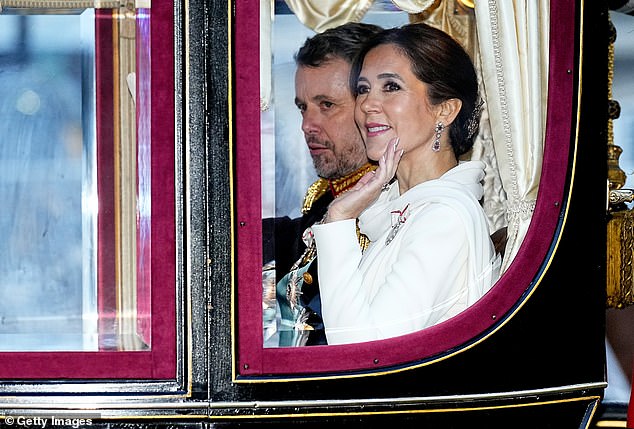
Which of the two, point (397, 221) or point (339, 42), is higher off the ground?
point (339, 42)

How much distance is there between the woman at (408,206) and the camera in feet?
6.18

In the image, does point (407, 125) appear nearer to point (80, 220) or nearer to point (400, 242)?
point (400, 242)

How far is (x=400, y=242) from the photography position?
6.22 feet

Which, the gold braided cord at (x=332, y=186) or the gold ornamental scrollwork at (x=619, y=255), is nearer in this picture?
the gold braided cord at (x=332, y=186)

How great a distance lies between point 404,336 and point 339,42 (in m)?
0.66

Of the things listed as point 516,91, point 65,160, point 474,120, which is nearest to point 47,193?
point 65,160

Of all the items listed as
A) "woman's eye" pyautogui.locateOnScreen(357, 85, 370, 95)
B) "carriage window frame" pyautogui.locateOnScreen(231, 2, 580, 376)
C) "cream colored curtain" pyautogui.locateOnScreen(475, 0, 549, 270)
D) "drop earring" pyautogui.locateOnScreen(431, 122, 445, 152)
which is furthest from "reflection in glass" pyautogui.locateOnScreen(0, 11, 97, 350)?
"cream colored curtain" pyautogui.locateOnScreen(475, 0, 549, 270)

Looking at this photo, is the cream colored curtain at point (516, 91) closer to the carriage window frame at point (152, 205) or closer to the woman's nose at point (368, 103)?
the woman's nose at point (368, 103)

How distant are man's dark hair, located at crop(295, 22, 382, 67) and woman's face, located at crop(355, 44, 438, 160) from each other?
0.04 meters

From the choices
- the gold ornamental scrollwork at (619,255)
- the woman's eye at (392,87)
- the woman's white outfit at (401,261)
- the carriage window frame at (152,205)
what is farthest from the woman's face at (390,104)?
the gold ornamental scrollwork at (619,255)

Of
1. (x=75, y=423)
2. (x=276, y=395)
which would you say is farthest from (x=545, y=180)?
(x=75, y=423)

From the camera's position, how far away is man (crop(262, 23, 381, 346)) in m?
1.87

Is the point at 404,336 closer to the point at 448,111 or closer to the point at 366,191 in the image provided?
the point at 366,191

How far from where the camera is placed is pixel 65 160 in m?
1.84
